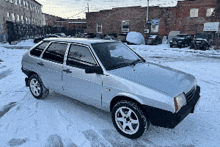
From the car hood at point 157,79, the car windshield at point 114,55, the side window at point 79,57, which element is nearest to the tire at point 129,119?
the car hood at point 157,79

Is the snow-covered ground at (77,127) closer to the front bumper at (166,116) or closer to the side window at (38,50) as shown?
the front bumper at (166,116)

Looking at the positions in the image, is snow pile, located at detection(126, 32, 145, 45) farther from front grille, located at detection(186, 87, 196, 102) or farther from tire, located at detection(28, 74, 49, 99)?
front grille, located at detection(186, 87, 196, 102)

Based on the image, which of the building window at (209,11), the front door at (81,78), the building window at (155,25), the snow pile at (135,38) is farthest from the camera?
the building window at (155,25)

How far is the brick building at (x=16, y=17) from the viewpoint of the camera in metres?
25.8

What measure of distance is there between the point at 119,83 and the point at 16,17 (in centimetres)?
3809

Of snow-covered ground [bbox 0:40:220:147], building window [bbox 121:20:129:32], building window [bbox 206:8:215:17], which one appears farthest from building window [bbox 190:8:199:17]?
snow-covered ground [bbox 0:40:220:147]

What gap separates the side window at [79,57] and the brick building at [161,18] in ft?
90.9

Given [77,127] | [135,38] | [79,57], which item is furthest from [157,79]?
[135,38]

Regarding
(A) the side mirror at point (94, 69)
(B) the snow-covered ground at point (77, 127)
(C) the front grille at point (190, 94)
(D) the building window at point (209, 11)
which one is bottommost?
(B) the snow-covered ground at point (77, 127)

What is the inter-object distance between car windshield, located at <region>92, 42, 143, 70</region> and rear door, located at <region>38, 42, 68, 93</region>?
2.96 ft

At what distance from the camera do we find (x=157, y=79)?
2924 millimetres

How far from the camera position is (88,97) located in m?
3.37

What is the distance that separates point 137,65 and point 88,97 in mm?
1278

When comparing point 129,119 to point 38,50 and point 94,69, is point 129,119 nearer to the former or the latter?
point 94,69
